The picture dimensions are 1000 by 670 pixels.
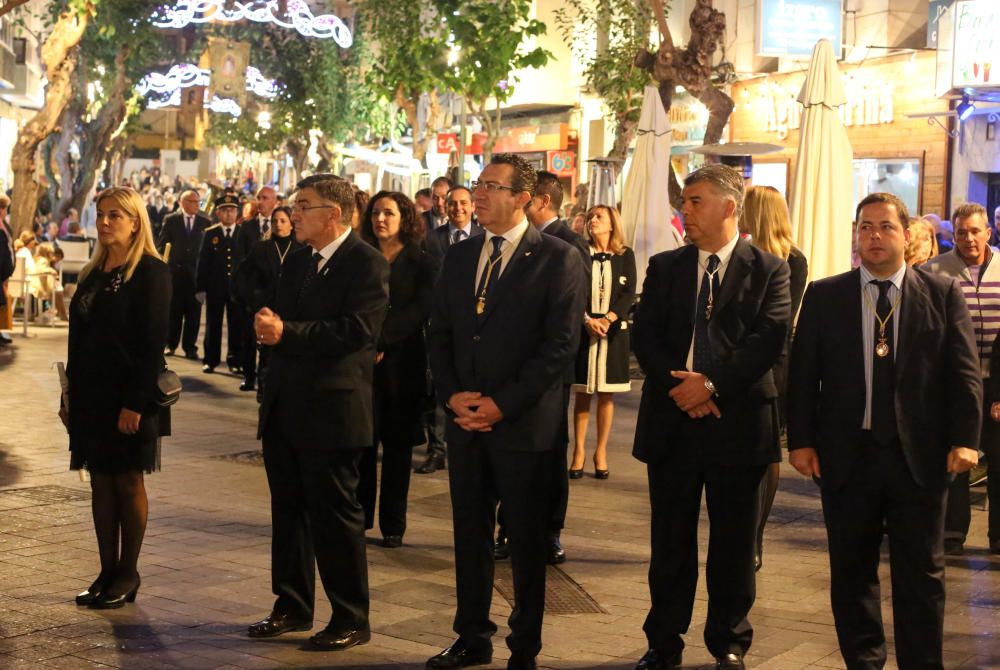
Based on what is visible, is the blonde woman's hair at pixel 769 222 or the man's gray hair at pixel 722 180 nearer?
the man's gray hair at pixel 722 180

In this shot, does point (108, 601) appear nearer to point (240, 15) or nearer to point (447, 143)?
point (240, 15)

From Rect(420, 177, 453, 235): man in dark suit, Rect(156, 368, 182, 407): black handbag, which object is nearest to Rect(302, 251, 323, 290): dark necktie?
Rect(156, 368, 182, 407): black handbag

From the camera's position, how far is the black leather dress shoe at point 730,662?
240 inches

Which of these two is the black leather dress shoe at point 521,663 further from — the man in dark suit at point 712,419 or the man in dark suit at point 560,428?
the man in dark suit at point 560,428

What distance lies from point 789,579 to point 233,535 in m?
3.30

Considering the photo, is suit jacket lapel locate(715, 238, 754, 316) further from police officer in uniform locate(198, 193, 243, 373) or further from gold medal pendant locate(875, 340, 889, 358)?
police officer in uniform locate(198, 193, 243, 373)

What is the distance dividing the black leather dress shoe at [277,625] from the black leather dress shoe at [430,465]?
4694 mm

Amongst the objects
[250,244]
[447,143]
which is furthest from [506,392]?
[447,143]

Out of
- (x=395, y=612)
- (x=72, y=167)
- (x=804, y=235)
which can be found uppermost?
(x=72, y=167)

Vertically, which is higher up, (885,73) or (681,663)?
(885,73)

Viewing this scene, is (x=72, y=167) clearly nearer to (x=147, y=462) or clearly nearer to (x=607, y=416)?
(x=607, y=416)

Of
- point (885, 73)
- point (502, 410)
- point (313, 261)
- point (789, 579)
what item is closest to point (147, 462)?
point (313, 261)

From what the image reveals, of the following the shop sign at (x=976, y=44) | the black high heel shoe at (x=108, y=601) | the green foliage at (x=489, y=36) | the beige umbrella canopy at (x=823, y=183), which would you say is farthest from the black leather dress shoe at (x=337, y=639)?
the green foliage at (x=489, y=36)

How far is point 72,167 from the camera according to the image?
1528 inches
